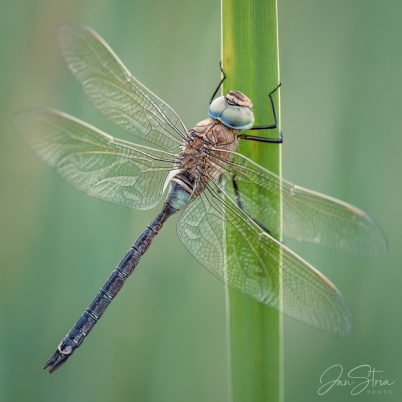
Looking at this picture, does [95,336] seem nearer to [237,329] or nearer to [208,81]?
[237,329]

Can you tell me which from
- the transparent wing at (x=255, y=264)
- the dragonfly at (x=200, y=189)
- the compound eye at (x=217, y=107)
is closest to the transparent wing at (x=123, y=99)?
the dragonfly at (x=200, y=189)

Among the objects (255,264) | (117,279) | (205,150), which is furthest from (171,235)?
(255,264)

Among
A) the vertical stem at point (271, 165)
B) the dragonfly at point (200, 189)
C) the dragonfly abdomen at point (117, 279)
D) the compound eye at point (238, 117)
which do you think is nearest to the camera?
the vertical stem at point (271, 165)

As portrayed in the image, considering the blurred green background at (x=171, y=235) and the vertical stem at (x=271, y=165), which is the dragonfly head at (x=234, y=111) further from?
the blurred green background at (x=171, y=235)

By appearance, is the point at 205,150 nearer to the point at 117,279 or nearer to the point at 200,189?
the point at 200,189

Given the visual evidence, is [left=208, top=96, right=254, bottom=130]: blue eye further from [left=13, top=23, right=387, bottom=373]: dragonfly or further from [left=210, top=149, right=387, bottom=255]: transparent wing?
[left=210, top=149, right=387, bottom=255]: transparent wing

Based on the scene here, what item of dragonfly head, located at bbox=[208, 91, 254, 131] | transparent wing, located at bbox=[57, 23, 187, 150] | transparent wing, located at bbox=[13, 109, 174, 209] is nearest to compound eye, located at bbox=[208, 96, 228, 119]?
dragonfly head, located at bbox=[208, 91, 254, 131]

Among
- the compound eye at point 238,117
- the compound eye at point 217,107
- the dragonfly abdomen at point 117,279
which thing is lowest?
the dragonfly abdomen at point 117,279

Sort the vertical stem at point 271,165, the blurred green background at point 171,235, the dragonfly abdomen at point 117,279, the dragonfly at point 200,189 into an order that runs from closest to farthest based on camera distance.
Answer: the vertical stem at point 271,165
the dragonfly at point 200,189
the dragonfly abdomen at point 117,279
the blurred green background at point 171,235
